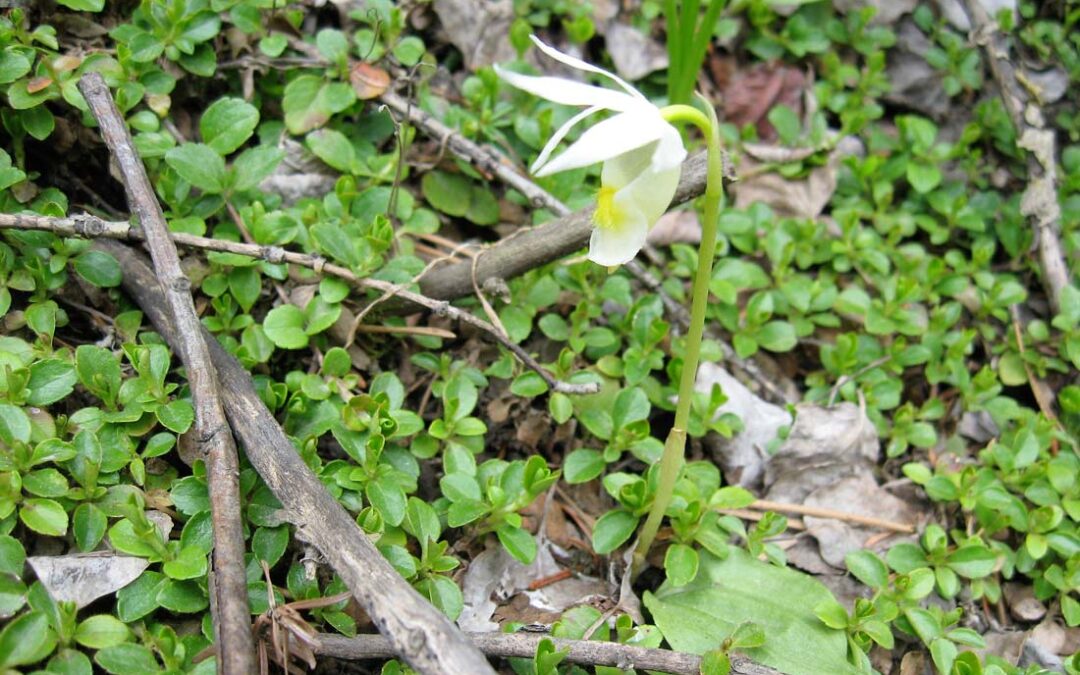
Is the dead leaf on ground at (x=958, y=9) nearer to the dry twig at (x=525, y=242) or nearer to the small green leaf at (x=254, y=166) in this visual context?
the dry twig at (x=525, y=242)

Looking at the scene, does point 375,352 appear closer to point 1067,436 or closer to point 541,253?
point 541,253

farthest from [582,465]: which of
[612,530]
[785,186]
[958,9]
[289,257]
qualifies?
[958,9]

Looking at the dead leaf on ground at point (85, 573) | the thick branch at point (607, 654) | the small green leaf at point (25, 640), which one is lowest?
the thick branch at point (607, 654)

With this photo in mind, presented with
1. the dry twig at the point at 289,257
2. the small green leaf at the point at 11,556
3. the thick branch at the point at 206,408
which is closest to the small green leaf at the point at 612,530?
the dry twig at the point at 289,257

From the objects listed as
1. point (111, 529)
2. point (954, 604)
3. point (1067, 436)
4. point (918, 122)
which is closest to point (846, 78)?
point (918, 122)

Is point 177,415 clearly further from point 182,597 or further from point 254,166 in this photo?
point 254,166

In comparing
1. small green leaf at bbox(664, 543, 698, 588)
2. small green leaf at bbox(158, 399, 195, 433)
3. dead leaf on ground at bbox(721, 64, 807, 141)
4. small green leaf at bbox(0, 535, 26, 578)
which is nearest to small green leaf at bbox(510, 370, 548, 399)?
small green leaf at bbox(664, 543, 698, 588)
